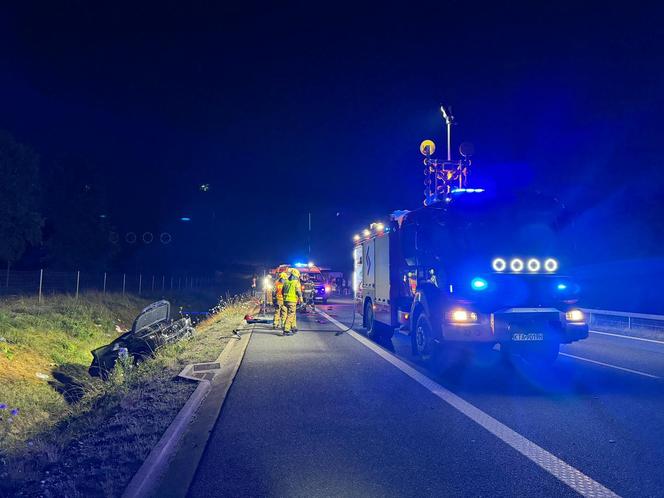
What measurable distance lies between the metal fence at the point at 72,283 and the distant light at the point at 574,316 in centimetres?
1807

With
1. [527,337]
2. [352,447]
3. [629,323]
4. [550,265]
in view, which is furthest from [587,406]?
[629,323]

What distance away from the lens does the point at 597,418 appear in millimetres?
6457

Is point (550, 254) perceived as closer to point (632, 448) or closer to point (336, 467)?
point (632, 448)

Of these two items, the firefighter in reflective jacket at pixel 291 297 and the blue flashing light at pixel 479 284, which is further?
the firefighter in reflective jacket at pixel 291 297

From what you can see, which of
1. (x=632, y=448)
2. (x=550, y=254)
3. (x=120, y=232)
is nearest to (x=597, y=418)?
(x=632, y=448)

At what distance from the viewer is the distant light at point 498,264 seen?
9.27 m

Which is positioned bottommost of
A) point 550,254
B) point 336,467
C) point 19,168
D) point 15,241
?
point 336,467

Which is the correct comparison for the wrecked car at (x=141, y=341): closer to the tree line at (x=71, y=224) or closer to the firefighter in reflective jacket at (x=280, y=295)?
the firefighter in reflective jacket at (x=280, y=295)

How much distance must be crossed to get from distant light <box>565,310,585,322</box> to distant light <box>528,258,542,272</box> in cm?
87

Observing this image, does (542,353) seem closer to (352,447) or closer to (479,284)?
(479,284)

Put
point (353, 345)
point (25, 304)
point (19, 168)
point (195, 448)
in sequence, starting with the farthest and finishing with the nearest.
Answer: point (19, 168), point (25, 304), point (353, 345), point (195, 448)

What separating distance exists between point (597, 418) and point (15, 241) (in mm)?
36178

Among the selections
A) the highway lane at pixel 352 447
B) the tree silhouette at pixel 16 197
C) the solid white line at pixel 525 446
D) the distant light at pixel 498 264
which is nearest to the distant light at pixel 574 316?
the distant light at pixel 498 264

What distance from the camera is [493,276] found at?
9102 millimetres
